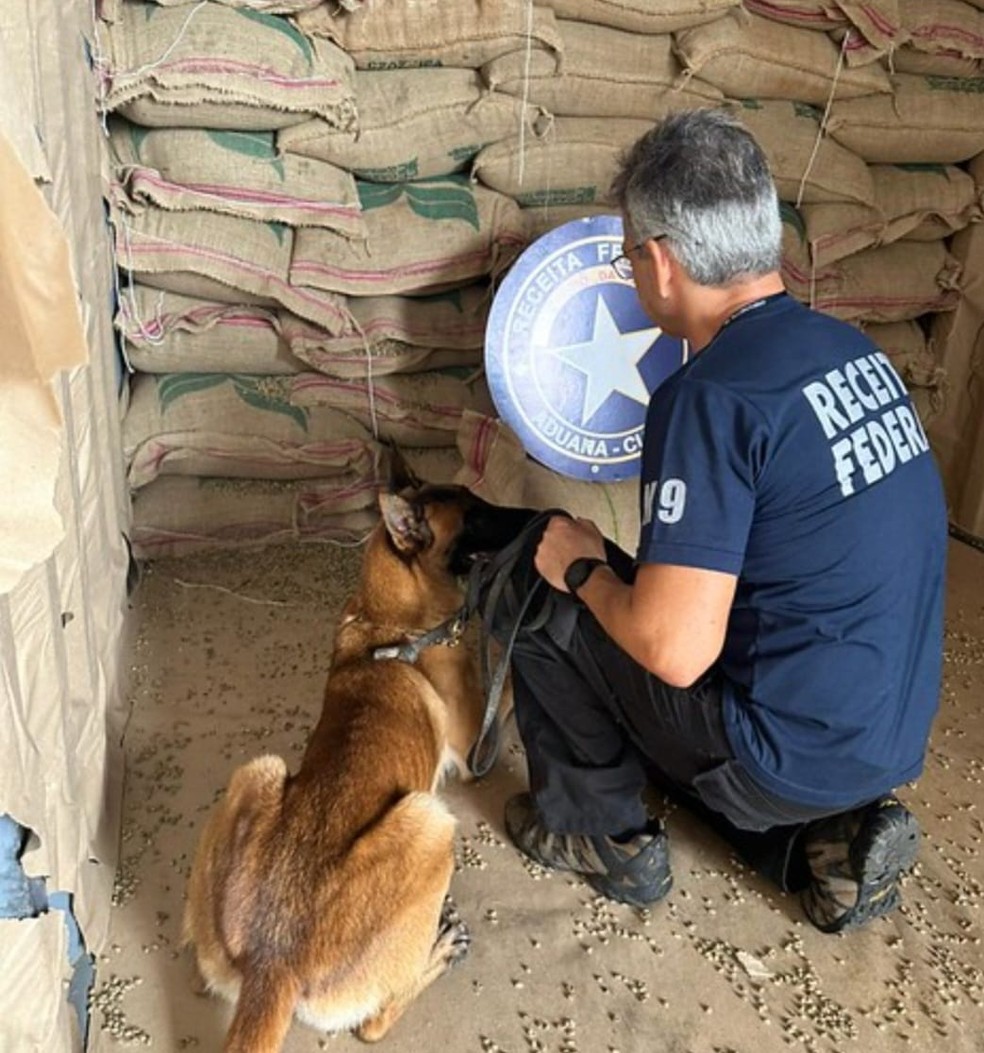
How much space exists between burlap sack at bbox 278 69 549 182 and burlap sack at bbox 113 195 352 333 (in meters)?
0.20

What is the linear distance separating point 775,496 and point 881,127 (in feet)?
5.96

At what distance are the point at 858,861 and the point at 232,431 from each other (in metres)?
1.75

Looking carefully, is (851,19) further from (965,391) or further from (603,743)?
(603,743)

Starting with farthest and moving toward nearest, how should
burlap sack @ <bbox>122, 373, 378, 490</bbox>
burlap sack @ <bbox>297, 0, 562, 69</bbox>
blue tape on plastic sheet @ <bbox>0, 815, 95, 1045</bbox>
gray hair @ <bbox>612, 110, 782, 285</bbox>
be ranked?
burlap sack @ <bbox>122, 373, 378, 490</bbox> → burlap sack @ <bbox>297, 0, 562, 69</bbox> → gray hair @ <bbox>612, 110, 782, 285</bbox> → blue tape on plastic sheet @ <bbox>0, 815, 95, 1045</bbox>

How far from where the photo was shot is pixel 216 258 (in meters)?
2.48

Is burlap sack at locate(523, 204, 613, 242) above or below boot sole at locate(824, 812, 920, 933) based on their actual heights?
above

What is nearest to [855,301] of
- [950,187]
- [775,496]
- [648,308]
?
[950,187]

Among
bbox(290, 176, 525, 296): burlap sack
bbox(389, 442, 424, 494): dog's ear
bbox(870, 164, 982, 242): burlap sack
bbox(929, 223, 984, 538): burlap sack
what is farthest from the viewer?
bbox(929, 223, 984, 538): burlap sack

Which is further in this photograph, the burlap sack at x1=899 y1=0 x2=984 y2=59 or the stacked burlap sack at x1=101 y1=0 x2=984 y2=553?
the burlap sack at x1=899 y1=0 x2=984 y2=59

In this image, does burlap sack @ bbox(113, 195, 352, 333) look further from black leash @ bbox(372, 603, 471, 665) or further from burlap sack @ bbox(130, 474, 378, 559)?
black leash @ bbox(372, 603, 471, 665)

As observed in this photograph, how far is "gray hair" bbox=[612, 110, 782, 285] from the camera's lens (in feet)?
4.91

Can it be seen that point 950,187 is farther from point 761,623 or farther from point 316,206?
point 761,623

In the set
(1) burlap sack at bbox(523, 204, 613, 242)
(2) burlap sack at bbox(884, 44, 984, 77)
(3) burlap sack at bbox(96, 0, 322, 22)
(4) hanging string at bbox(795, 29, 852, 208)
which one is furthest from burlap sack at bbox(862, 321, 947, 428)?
(3) burlap sack at bbox(96, 0, 322, 22)

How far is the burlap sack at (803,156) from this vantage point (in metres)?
2.71
